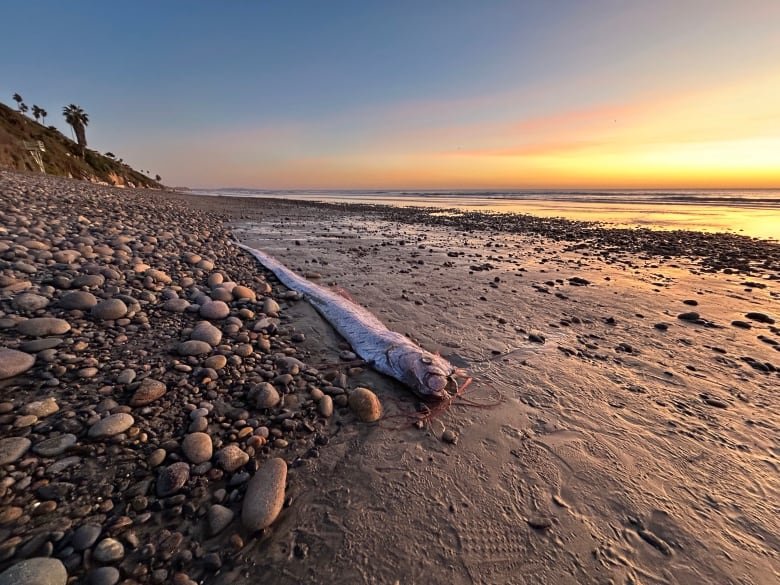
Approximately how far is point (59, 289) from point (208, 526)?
14.8ft

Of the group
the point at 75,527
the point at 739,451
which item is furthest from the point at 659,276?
the point at 75,527

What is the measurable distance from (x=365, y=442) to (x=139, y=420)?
5.87 feet

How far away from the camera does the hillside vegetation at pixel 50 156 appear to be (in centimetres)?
3227

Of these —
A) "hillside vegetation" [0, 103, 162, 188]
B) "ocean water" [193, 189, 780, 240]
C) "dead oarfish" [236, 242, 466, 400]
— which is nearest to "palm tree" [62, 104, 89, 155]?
"hillside vegetation" [0, 103, 162, 188]

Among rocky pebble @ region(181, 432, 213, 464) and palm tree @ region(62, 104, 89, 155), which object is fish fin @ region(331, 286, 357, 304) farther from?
palm tree @ region(62, 104, 89, 155)

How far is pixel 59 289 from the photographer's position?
4660mm

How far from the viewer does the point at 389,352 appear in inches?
157

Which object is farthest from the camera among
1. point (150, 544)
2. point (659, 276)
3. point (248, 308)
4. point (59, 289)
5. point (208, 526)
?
point (659, 276)

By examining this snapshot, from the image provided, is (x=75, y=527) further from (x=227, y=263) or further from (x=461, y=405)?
(x=227, y=263)

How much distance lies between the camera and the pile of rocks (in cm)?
186

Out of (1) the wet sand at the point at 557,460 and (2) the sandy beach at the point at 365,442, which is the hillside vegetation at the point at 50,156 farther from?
(1) the wet sand at the point at 557,460

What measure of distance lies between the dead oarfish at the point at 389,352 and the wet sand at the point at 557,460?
197 mm

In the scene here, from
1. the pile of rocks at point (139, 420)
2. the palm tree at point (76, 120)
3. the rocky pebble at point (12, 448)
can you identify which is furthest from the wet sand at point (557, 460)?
the palm tree at point (76, 120)

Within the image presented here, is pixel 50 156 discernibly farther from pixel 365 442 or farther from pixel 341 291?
pixel 365 442
